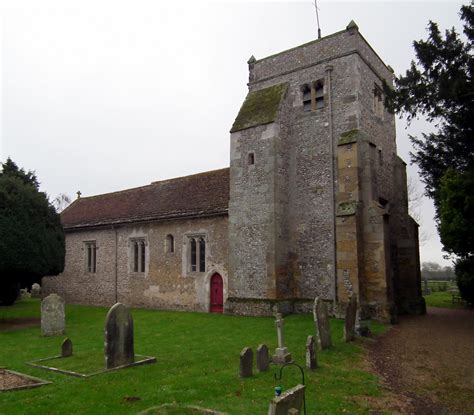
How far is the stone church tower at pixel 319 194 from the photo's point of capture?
1717 cm

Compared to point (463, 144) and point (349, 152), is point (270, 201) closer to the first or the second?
point (349, 152)

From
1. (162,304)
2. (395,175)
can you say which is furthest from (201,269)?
(395,175)

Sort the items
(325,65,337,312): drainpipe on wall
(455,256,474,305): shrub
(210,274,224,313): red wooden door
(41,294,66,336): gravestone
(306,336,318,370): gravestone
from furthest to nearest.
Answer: (455,256,474,305): shrub < (210,274,224,313): red wooden door < (325,65,337,312): drainpipe on wall < (41,294,66,336): gravestone < (306,336,318,370): gravestone

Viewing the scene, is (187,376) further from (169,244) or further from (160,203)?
(160,203)

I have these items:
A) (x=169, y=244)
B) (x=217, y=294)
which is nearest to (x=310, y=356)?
(x=217, y=294)

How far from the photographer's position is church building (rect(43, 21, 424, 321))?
57.1 feet

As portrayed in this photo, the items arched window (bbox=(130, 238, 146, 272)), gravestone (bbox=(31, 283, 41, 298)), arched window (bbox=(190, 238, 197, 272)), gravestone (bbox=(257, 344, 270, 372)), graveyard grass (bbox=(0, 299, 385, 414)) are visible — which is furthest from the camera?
gravestone (bbox=(31, 283, 41, 298))

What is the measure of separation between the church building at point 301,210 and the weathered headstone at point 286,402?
1175cm

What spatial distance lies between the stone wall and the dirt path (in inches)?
358

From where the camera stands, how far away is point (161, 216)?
23047 millimetres

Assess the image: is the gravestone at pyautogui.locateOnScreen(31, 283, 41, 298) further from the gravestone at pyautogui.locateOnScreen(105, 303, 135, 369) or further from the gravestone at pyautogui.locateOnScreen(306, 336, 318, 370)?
the gravestone at pyautogui.locateOnScreen(306, 336, 318, 370)

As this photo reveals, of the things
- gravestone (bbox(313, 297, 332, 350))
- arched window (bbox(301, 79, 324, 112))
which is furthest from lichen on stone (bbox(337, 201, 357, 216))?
gravestone (bbox(313, 297, 332, 350))

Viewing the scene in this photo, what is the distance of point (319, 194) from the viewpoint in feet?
61.8

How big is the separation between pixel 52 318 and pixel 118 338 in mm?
6372
